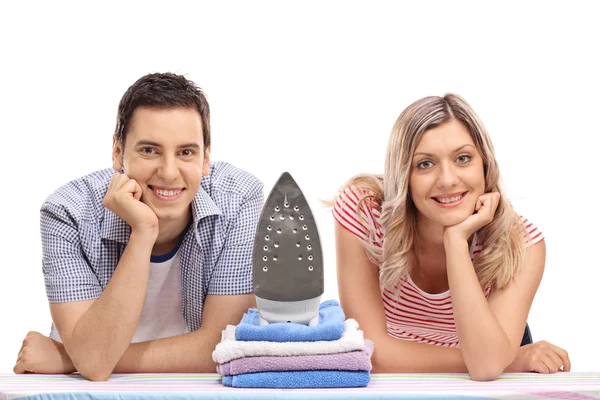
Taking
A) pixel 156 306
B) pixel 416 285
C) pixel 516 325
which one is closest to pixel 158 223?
pixel 156 306

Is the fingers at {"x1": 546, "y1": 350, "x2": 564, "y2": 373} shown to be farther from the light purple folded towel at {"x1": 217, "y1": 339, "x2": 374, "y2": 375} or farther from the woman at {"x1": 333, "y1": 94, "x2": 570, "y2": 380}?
the light purple folded towel at {"x1": 217, "y1": 339, "x2": 374, "y2": 375}

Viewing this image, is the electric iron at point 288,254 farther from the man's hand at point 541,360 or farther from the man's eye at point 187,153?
the man's hand at point 541,360

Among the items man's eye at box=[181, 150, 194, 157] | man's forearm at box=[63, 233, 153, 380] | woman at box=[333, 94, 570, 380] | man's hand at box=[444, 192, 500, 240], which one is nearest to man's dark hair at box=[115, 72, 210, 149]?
man's eye at box=[181, 150, 194, 157]

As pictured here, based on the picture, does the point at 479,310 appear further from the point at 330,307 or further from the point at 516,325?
the point at 330,307

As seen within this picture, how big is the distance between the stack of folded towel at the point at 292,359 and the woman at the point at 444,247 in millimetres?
217

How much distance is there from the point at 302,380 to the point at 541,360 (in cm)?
57

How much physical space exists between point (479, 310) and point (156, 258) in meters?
0.84

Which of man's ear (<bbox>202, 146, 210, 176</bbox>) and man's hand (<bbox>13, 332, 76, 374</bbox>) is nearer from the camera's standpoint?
man's hand (<bbox>13, 332, 76, 374</bbox>)

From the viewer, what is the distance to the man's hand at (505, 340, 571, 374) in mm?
1740

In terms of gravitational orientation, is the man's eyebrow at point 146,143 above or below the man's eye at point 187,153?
above

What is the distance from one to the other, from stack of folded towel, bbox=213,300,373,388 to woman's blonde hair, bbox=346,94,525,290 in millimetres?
416

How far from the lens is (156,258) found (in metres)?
2.04

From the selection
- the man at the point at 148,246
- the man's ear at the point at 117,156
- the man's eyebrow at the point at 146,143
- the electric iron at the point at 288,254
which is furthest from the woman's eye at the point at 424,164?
the man's ear at the point at 117,156

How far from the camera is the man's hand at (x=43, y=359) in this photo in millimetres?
1731
